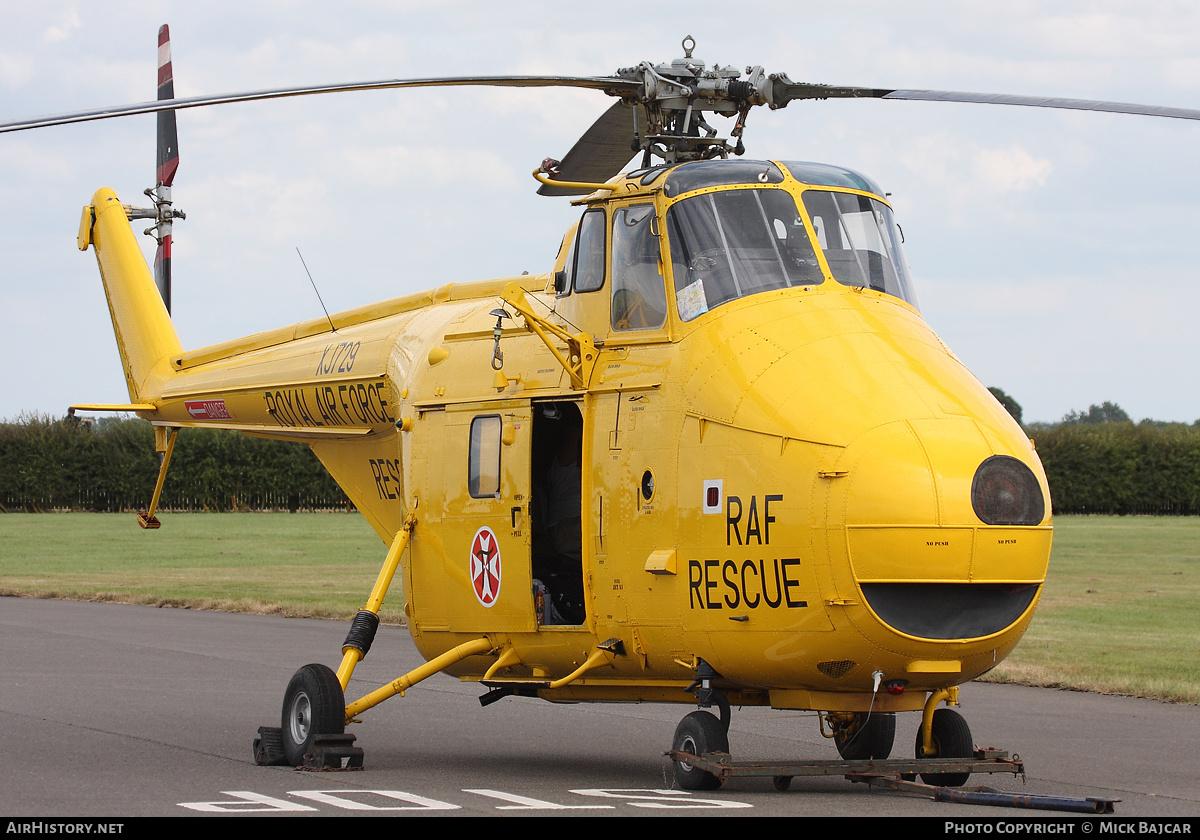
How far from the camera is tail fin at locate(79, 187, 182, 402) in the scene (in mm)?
17688

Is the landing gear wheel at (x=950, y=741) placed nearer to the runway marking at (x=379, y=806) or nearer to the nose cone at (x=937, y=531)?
the nose cone at (x=937, y=531)

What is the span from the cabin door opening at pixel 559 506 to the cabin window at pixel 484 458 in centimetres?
29

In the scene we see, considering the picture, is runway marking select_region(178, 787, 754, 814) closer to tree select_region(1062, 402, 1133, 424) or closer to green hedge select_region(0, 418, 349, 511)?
green hedge select_region(0, 418, 349, 511)

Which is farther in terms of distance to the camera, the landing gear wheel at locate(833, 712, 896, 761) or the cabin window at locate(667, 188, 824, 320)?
the landing gear wheel at locate(833, 712, 896, 761)

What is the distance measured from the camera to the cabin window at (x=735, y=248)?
9.99m

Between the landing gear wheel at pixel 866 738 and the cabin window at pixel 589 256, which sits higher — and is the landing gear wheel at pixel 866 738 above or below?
below

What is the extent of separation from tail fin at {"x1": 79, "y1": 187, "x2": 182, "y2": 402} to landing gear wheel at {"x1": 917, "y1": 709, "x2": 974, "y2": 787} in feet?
35.1

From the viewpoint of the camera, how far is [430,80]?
34.7ft

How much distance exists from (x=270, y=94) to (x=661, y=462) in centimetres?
376

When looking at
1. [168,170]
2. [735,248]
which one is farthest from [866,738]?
[168,170]

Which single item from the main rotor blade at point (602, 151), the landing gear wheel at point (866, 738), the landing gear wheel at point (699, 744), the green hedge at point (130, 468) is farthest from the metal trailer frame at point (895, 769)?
the green hedge at point (130, 468)

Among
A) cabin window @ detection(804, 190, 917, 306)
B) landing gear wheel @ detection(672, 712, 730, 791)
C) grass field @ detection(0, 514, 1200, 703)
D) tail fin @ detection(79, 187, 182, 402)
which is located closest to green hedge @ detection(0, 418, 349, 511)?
grass field @ detection(0, 514, 1200, 703)

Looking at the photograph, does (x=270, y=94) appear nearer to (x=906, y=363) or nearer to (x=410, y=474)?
(x=410, y=474)
